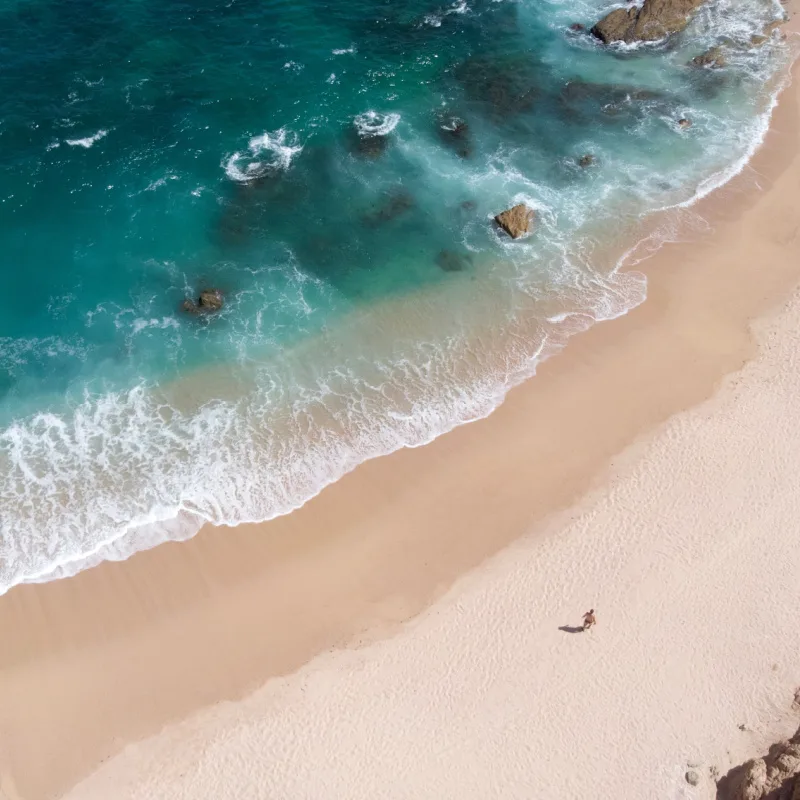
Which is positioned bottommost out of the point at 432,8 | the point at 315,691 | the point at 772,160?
the point at 315,691

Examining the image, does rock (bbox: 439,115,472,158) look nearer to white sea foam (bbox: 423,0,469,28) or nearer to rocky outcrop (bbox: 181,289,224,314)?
white sea foam (bbox: 423,0,469,28)

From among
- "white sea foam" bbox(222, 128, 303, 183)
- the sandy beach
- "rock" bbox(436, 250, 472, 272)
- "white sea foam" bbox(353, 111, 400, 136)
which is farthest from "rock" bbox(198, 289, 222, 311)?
"white sea foam" bbox(353, 111, 400, 136)

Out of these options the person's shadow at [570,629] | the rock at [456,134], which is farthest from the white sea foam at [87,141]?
the person's shadow at [570,629]

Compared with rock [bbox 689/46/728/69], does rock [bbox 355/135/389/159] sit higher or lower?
lower

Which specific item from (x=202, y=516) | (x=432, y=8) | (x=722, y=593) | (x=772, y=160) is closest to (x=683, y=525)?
(x=722, y=593)

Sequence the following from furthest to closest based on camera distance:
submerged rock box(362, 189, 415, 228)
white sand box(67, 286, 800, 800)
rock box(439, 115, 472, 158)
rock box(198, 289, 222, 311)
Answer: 1. rock box(439, 115, 472, 158)
2. submerged rock box(362, 189, 415, 228)
3. rock box(198, 289, 222, 311)
4. white sand box(67, 286, 800, 800)

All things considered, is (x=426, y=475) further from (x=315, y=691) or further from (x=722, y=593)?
(x=722, y=593)

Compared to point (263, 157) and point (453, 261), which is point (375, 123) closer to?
point (263, 157)

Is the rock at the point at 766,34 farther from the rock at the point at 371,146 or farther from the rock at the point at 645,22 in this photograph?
the rock at the point at 371,146
